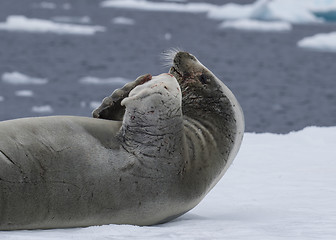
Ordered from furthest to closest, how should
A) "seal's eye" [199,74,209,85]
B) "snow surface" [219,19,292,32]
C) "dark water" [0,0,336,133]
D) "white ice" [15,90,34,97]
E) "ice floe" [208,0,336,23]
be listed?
"snow surface" [219,19,292,32] < "ice floe" [208,0,336,23] < "white ice" [15,90,34,97] < "dark water" [0,0,336,133] < "seal's eye" [199,74,209,85]

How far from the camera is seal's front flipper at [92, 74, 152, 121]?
3980 millimetres

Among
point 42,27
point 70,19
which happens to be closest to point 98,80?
point 42,27

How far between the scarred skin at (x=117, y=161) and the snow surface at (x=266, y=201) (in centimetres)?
11

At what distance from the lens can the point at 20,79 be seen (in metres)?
26.0

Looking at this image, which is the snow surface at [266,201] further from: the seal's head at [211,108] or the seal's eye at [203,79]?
the seal's eye at [203,79]

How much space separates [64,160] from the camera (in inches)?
139

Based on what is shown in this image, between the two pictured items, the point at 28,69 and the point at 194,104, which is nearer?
the point at 194,104

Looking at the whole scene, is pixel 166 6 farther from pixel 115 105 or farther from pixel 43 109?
pixel 115 105

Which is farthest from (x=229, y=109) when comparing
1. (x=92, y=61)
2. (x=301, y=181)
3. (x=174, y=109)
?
(x=92, y=61)

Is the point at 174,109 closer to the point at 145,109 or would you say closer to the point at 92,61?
the point at 145,109

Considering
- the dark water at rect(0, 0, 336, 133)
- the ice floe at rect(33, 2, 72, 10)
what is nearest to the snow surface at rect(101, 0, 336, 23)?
the dark water at rect(0, 0, 336, 133)

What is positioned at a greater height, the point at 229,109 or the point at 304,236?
the point at 229,109

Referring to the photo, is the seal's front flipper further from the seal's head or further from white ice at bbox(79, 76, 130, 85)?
white ice at bbox(79, 76, 130, 85)

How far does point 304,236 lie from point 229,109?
38.2 inches
